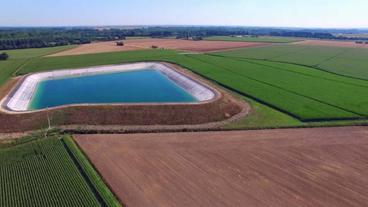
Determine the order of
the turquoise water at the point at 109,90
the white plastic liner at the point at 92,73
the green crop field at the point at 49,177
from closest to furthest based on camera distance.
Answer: the green crop field at the point at 49,177, the white plastic liner at the point at 92,73, the turquoise water at the point at 109,90

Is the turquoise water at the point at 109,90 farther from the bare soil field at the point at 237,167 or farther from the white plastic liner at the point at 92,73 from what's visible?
the bare soil field at the point at 237,167

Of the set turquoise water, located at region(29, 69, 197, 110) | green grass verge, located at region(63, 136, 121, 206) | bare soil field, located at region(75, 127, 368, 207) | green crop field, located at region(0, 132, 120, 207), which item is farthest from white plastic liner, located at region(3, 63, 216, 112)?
green grass verge, located at region(63, 136, 121, 206)

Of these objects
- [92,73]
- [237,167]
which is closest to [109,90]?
[92,73]

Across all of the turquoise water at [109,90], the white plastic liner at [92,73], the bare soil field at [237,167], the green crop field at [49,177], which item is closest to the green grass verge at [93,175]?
the green crop field at [49,177]

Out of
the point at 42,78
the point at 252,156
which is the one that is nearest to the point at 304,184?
the point at 252,156

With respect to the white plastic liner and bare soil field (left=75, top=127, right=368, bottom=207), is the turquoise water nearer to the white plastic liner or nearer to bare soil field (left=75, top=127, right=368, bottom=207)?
the white plastic liner

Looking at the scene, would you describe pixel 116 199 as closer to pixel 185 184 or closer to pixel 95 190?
pixel 95 190

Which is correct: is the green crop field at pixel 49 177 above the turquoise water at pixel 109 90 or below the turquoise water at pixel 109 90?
above

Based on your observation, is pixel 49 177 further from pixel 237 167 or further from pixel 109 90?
pixel 109 90
